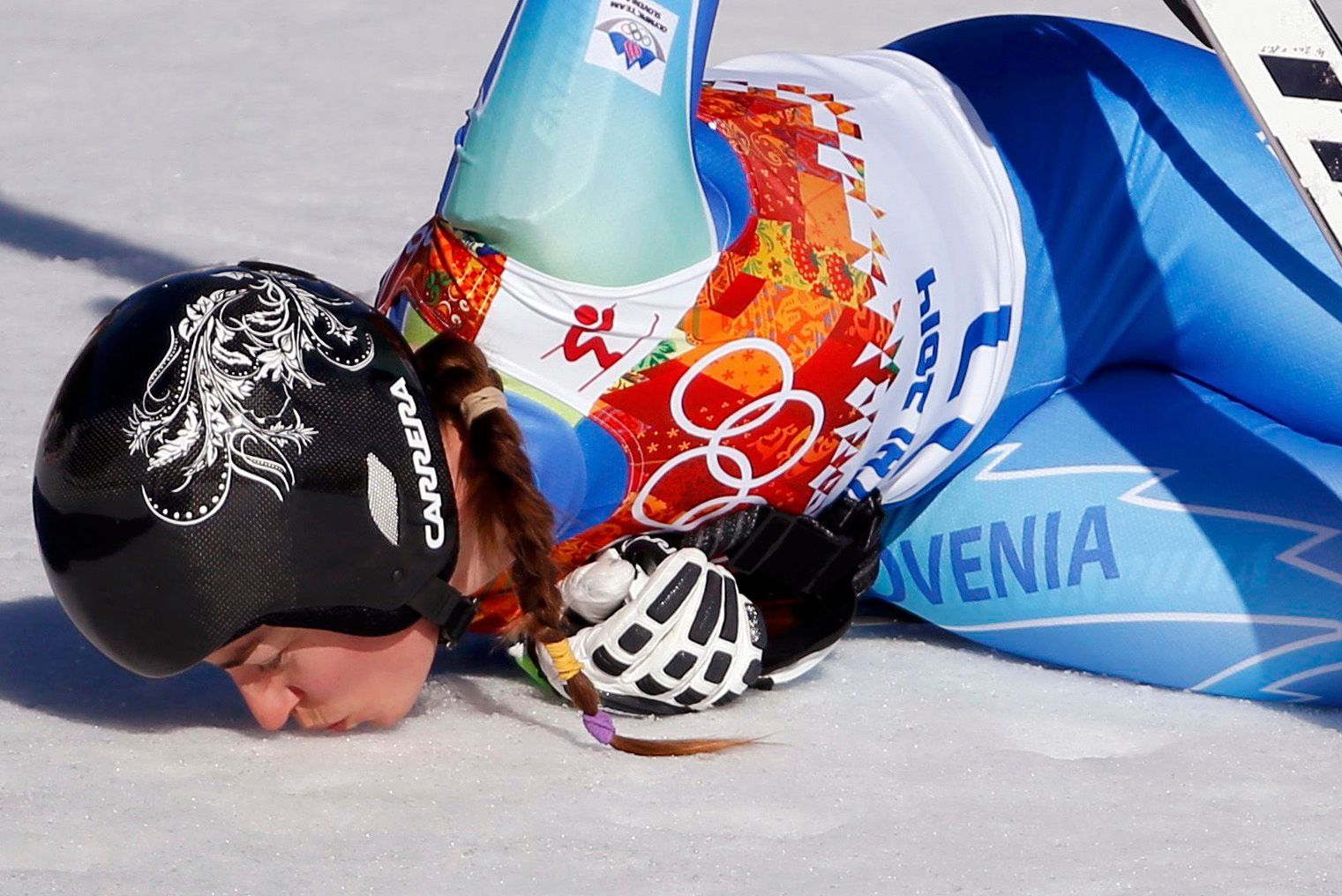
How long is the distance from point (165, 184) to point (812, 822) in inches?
74.7

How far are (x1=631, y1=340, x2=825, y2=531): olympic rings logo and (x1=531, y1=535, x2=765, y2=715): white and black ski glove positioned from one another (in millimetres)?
44

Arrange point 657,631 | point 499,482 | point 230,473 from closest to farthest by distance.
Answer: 1. point 230,473
2. point 499,482
3. point 657,631

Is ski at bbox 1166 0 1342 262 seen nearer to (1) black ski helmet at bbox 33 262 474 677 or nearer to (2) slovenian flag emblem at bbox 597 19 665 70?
(2) slovenian flag emblem at bbox 597 19 665 70

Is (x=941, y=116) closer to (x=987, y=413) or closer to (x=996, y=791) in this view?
(x=987, y=413)

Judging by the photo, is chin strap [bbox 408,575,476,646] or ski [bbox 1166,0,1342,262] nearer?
chin strap [bbox 408,575,476,646]

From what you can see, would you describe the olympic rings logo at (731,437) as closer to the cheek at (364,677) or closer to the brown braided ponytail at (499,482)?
the brown braided ponytail at (499,482)

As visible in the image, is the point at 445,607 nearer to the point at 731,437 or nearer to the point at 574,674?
the point at 574,674

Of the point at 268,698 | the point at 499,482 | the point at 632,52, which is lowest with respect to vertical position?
the point at 268,698

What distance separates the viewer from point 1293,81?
1.72m

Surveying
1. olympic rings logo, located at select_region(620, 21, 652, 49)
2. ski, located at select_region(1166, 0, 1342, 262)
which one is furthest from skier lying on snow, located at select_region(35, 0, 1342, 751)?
ski, located at select_region(1166, 0, 1342, 262)

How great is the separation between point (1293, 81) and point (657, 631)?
76 centimetres

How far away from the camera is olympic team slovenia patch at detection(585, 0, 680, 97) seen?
1.53 metres

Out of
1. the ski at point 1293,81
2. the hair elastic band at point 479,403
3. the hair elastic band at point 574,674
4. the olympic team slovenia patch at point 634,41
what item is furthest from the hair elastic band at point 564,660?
the ski at point 1293,81

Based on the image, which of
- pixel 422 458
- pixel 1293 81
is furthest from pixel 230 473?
pixel 1293 81
